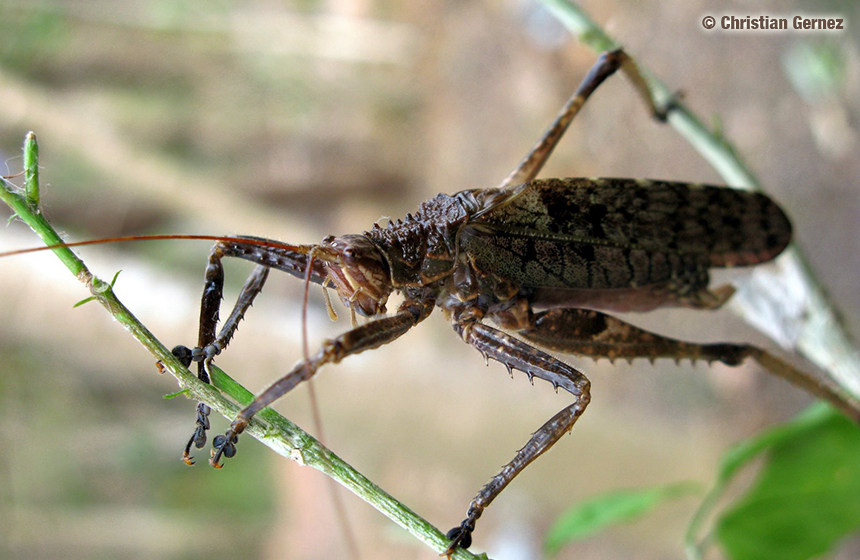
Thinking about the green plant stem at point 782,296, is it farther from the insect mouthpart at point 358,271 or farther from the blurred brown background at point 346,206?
the blurred brown background at point 346,206

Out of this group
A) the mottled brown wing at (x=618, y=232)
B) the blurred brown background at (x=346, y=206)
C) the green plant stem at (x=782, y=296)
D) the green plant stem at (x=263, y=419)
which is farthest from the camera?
the blurred brown background at (x=346, y=206)

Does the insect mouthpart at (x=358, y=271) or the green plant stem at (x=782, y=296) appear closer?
the insect mouthpart at (x=358, y=271)

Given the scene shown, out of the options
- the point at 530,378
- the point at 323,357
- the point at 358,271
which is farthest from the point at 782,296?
the point at 323,357

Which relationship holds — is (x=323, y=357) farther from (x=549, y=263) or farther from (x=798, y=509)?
(x=798, y=509)

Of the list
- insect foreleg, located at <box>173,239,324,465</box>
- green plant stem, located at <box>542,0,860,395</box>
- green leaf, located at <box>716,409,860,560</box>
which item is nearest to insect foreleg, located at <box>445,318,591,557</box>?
insect foreleg, located at <box>173,239,324,465</box>

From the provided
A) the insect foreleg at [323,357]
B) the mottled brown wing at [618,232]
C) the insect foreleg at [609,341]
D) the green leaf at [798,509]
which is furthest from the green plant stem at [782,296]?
the insect foreleg at [323,357]

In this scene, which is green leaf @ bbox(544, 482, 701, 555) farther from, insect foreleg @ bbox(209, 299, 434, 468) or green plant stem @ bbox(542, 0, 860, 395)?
insect foreleg @ bbox(209, 299, 434, 468)
